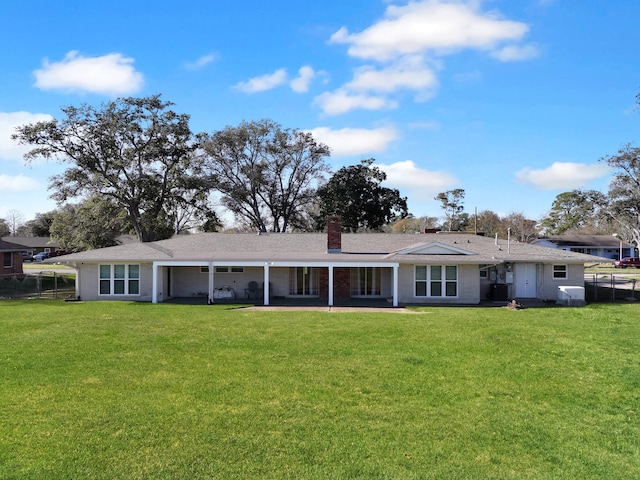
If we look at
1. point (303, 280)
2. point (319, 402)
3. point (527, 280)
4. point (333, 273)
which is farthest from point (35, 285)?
point (319, 402)

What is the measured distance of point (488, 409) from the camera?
803 centimetres

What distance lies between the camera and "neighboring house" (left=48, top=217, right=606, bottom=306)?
22281 mm

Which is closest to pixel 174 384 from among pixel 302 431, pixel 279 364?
pixel 279 364

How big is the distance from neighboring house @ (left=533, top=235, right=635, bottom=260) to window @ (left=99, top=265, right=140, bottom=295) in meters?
62.4

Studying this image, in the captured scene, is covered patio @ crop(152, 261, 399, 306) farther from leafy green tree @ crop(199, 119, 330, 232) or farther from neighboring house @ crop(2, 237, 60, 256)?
neighboring house @ crop(2, 237, 60, 256)

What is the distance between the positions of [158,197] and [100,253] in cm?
1761

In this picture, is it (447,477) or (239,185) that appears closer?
(447,477)

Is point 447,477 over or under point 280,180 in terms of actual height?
under

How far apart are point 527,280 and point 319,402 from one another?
61.4ft

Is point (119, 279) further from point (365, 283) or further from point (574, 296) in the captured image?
point (574, 296)

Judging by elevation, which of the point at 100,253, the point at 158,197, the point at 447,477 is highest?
the point at 158,197

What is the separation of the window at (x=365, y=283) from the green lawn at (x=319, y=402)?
948 centimetres

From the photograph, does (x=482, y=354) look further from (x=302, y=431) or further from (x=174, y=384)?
(x=174, y=384)

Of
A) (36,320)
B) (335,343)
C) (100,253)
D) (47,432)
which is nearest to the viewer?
(47,432)
